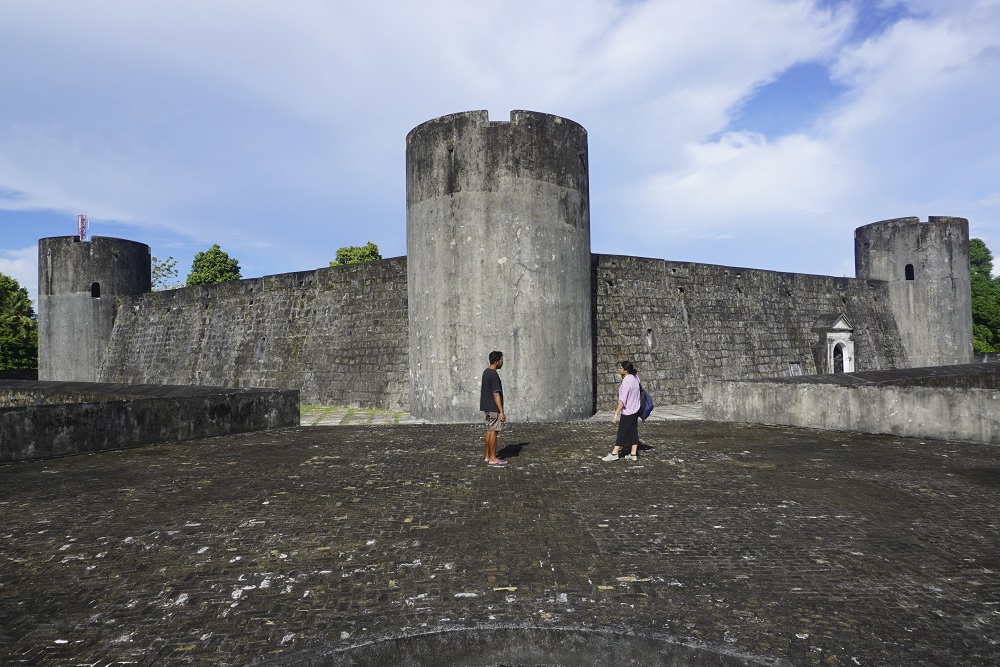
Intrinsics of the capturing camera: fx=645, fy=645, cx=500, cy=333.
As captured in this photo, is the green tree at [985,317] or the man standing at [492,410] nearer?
the man standing at [492,410]

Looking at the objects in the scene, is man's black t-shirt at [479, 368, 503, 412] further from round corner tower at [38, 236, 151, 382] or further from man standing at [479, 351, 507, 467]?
round corner tower at [38, 236, 151, 382]

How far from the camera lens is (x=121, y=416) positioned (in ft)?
29.1

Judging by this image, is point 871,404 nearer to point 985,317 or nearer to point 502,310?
point 502,310

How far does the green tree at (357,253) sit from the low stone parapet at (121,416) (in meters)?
27.2

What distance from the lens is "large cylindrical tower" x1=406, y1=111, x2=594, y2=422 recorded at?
1213cm

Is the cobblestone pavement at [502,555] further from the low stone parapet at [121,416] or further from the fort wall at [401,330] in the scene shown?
the fort wall at [401,330]

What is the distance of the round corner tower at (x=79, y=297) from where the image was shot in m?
22.8

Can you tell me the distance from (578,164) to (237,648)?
11.5 meters

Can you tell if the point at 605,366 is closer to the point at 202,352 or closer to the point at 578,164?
the point at 578,164

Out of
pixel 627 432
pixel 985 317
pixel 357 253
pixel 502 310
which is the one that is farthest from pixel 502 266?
pixel 985 317

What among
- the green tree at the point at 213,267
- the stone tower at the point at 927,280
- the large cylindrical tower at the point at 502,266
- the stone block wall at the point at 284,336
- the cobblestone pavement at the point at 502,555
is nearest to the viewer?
the cobblestone pavement at the point at 502,555

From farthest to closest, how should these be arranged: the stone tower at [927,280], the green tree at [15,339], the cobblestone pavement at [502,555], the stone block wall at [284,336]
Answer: the green tree at [15,339] < the stone tower at [927,280] < the stone block wall at [284,336] < the cobblestone pavement at [502,555]

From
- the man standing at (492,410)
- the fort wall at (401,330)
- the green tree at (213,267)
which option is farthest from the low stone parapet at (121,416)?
the green tree at (213,267)

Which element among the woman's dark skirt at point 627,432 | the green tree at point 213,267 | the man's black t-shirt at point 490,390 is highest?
the green tree at point 213,267
